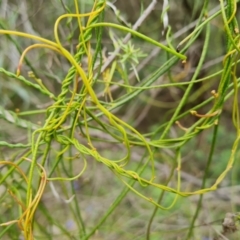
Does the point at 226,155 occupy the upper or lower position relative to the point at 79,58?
upper

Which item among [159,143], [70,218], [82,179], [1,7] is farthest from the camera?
[82,179]

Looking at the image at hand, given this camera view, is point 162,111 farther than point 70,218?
Yes

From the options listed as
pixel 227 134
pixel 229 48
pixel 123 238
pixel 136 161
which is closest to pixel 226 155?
pixel 227 134

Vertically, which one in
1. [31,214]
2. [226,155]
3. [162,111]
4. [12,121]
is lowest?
[31,214]

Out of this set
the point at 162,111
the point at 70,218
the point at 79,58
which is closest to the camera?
the point at 79,58

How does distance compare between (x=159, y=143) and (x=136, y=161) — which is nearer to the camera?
(x=159, y=143)

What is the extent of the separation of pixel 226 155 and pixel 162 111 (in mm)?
403

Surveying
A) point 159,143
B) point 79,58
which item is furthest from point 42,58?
point 79,58

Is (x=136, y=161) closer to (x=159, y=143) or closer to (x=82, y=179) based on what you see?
(x=82, y=179)

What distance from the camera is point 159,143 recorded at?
2.89 feet

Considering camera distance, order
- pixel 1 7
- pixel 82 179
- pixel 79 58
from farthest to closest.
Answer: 1. pixel 82 179
2. pixel 1 7
3. pixel 79 58

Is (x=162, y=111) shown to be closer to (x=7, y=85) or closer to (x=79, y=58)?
(x=7, y=85)

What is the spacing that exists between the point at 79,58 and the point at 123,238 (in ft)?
2.74

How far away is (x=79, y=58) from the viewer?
69cm
